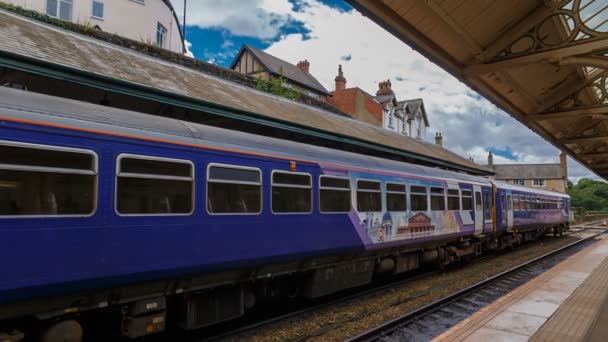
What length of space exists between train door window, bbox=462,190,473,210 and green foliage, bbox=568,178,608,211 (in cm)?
7596

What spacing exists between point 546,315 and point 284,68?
31.3 m

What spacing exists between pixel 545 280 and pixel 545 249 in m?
10.5

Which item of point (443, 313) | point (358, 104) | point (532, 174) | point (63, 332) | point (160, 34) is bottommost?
point (443, 313)

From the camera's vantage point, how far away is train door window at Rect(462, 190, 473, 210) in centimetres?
1368

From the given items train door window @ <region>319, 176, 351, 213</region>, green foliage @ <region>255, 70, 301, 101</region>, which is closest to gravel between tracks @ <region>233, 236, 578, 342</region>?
train door window @ <region>319, 176, 351, 213</region>

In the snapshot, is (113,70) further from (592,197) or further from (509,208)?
(592,197)

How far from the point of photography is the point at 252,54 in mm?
35656

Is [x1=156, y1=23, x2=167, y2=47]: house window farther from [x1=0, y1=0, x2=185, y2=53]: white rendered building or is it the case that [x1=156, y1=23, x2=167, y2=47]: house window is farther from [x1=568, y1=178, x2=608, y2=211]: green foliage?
[x1=568, y1=178, x2=608, y2=211]: green foliage

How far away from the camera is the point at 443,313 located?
848 cm

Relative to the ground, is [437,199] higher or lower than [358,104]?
lower

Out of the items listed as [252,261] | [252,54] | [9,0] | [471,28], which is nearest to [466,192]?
[471,28]

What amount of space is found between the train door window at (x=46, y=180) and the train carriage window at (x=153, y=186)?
0.35 m

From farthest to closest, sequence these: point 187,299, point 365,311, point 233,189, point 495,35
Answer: point 365,311 < point 495,35 < point 233,189 < point 187,299

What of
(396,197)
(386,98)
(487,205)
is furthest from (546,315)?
(386,98)
